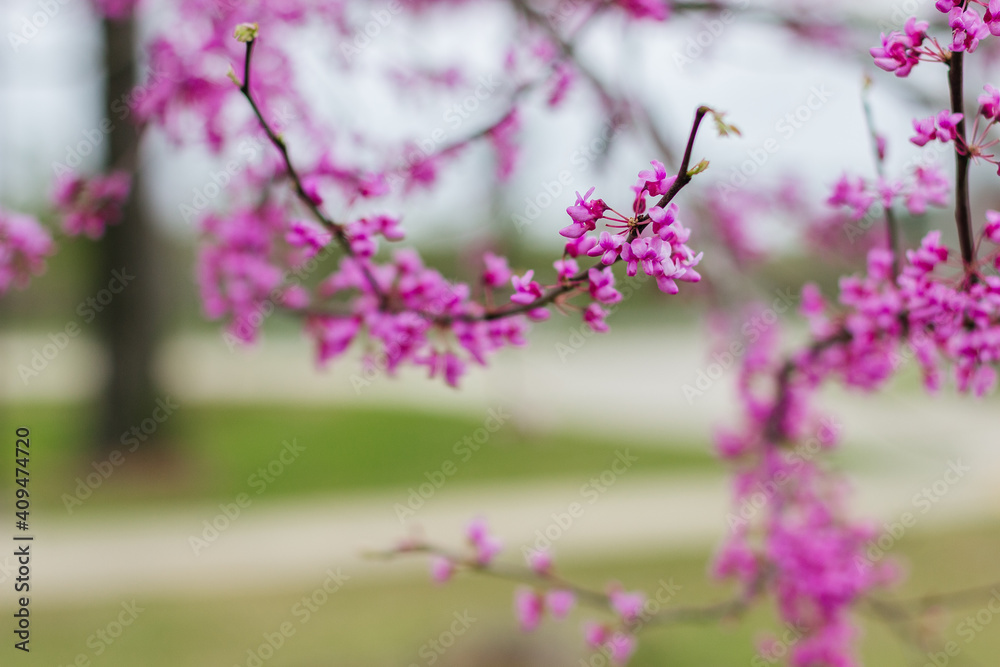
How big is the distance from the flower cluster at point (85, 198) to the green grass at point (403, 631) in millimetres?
4380

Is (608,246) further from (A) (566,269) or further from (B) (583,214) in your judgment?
(A) (566,269)

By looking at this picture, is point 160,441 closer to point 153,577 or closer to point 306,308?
point 153,577

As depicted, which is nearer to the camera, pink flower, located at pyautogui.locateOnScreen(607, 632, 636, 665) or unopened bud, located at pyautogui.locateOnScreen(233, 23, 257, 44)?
unopened bud, located at pyautogui.locateOnScreen(233, 23, 257, 44)

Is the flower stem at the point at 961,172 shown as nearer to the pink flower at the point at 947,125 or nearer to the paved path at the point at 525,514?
the pink flower at the point at 947,125

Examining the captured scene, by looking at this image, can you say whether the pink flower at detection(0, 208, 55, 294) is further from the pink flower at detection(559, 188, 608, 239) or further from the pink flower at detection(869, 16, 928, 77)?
the pink flower at detection(869, 16, 928, 77)

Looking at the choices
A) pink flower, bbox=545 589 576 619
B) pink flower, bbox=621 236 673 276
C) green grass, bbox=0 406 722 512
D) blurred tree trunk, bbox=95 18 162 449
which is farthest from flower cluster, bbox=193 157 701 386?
blurred tree trunk, bbox=95 18 162 449

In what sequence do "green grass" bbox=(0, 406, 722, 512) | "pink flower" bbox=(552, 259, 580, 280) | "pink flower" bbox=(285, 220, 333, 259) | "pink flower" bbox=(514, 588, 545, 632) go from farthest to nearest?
"green grass" bbox=(0, 406, 722, 512) < "pink flower" bbox=(514, 588, 545, 632) < "pink flower" bbox=(285, 220, 333, 259) < "pink flower" bbox=(552, 259, 580, 280)

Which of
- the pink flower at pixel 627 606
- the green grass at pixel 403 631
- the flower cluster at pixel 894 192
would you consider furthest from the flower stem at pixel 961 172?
the green grass at pixel 403 631

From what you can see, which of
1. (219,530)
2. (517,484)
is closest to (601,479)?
(517,484)

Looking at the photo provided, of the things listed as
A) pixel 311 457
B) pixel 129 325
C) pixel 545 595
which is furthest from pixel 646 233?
pixel 129 325

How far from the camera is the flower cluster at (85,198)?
9.49 ft

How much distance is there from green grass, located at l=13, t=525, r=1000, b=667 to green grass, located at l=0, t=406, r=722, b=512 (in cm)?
334

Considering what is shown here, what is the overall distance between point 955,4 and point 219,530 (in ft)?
29.8

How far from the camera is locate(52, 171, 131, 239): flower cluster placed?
2.89 meters
